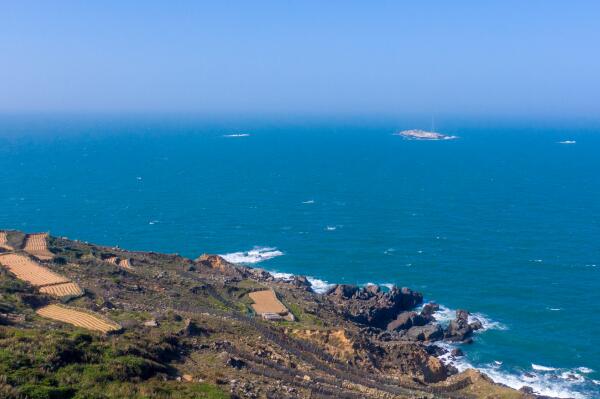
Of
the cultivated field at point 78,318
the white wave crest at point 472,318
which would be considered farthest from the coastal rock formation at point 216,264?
the cultivated field at point 78,318

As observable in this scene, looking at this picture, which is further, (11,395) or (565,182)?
(565,182)

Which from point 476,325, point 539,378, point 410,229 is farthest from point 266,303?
point 410,229

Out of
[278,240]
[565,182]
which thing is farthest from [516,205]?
[278,240]

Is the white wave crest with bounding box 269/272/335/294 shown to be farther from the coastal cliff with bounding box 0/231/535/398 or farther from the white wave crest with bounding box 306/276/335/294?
the coastal cliff with bounding box 0/231/535/398

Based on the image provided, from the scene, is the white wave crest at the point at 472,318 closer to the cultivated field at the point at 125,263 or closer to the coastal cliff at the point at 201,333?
the coastal cliff at the point at 201,333

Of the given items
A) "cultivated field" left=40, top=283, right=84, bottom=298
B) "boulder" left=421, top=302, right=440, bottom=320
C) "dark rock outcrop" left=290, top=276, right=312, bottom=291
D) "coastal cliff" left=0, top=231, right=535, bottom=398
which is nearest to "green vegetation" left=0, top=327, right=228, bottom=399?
"coastal cliff" left=0, top=231, right=535, bottom=398

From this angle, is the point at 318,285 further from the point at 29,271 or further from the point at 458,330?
the point at 29,271

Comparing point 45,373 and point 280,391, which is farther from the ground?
point 45,373

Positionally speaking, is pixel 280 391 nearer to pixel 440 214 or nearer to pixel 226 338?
pixel 226 338
